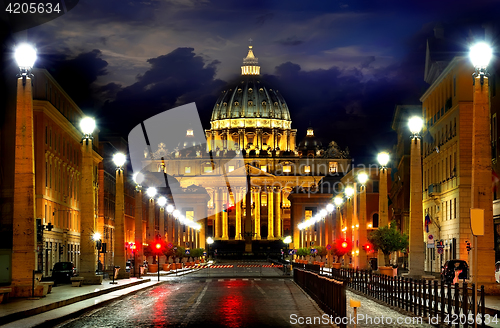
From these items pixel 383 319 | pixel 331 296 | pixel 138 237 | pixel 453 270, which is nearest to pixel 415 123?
pixel 453 270

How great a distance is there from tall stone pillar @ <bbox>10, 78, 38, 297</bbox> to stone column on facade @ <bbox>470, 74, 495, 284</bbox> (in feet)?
48.1

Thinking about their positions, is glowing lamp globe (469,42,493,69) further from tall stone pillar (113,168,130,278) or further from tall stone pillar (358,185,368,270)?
tall stone pillar (358,185,368,270)

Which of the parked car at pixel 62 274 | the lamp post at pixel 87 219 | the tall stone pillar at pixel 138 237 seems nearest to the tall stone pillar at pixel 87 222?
the lamp post at pixel 87 219

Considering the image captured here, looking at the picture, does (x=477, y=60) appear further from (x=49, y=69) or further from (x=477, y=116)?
(x=49, y=69)

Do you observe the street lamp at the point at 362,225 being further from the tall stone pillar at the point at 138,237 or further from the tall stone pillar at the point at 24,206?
the tall stone pillar at the point at 24,206

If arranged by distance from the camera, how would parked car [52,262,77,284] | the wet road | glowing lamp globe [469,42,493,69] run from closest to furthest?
the wet road
glowing lamp globe [469,42,493,69]
parked car [52,262,77,284]

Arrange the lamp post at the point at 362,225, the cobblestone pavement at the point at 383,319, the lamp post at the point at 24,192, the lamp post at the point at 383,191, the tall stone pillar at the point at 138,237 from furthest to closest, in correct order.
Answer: the tall stone pillar at the point at 138,237 < the lamp post at the point at 362,225 < the lamp post at the point at 383,191 < the lamp post at the point at 24,192 < the cobblestone pavement at the point at 383,319

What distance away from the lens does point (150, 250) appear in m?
72.1

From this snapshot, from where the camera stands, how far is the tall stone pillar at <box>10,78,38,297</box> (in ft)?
92.7

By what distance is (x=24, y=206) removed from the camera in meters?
28.3

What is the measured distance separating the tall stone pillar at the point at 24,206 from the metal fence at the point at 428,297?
1198cm

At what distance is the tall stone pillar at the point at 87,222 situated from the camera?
131ft

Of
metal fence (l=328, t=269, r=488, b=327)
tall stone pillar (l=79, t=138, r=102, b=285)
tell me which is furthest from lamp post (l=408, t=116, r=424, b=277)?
tall stone pillar (l=79, t=138, r=102, b=285)

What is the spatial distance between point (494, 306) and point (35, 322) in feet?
39.2
